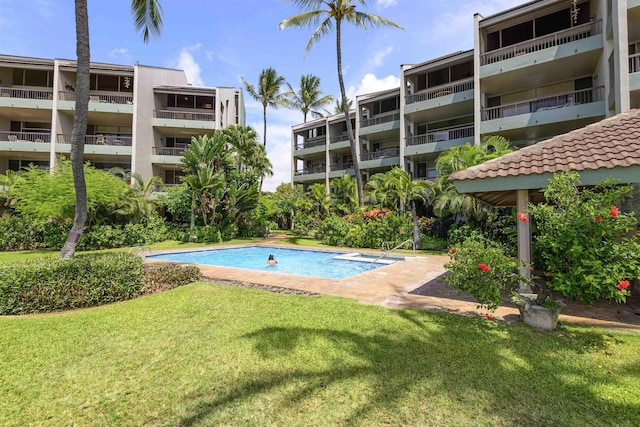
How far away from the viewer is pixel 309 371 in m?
3.88

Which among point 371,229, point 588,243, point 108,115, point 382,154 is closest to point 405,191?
point 371,229

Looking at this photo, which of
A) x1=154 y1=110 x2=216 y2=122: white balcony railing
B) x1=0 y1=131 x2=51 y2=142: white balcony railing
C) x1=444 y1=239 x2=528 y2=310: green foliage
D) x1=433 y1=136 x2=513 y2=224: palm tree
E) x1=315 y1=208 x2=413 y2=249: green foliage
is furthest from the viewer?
x1=154 y1=110 x2=216 y2=122: white balcony railing

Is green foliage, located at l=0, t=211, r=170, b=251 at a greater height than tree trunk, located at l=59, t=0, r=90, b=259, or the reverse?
tree trunk, located at l=59, t=0, r=90, b=259

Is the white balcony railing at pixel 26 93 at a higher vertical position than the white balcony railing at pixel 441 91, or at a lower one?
higher

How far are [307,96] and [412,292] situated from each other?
38.1 meters

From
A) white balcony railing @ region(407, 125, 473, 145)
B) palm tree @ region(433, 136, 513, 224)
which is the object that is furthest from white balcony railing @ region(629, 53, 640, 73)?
white balcony railing @ region(407, 125, 473, 145)

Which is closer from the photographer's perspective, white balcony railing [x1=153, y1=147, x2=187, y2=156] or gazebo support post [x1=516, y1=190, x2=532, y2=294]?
gazebo support post [x1=516, y1=190, x2=532, y2=294]

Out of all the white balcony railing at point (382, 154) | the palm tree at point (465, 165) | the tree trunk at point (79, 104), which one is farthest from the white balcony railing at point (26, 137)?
the palm tree at point (465, 165)

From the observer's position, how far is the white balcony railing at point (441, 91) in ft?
72.9

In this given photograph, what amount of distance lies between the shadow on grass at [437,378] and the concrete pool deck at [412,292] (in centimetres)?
112

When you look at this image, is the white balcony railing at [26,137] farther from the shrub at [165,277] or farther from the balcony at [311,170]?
the shrub at [165,277]

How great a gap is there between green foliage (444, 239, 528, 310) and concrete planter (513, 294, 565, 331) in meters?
0.38

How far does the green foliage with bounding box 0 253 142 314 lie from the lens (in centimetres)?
625

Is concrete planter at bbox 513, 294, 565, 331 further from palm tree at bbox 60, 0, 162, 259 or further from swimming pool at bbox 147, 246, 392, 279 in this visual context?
palm tree at bbox 60, 0, 162, 259
